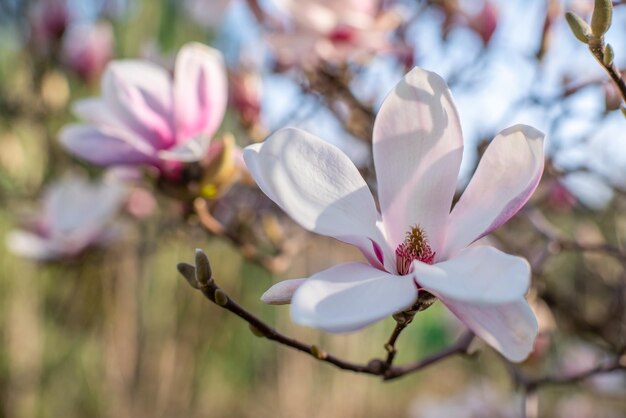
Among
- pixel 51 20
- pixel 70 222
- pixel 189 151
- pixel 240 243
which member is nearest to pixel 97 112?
pixel 189 151

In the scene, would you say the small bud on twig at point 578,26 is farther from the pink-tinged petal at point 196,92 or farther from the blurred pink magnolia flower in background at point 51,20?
the blurred pink magnolia flower in background at point 51,20

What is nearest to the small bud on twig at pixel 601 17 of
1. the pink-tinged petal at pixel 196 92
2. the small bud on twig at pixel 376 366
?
the small bud on twig at pixel 376 366

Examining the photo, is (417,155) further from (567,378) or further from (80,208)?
(80,208)

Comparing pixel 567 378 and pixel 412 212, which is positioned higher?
pixel 412 212

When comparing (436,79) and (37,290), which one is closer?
(436,79)

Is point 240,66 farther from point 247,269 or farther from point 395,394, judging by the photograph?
point 395,394

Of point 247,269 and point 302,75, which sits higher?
point 302,75

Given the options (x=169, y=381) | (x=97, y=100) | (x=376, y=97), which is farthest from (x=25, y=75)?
(x=169, y=381)
